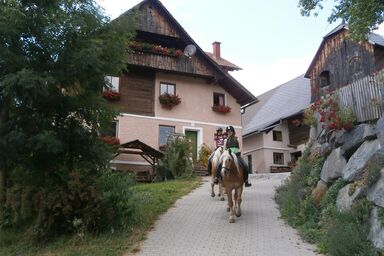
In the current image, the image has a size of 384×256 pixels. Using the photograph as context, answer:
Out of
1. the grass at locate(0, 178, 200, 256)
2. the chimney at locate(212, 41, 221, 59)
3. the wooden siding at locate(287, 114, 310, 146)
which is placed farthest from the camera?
the wooden siding at locate(287, 114, 310, 146)

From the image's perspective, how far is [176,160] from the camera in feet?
76.6

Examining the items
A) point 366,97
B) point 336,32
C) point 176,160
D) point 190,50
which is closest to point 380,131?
point 366,97

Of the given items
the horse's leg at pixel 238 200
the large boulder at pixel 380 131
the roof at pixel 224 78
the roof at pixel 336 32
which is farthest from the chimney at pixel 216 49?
the large boulder at pixel 380 131

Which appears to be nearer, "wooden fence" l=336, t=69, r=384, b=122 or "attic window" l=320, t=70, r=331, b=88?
"wooden fence" l=336, t=69, r=384, b=122

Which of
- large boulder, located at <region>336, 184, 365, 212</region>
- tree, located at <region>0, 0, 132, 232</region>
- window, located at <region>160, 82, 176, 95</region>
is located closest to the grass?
tree, located at <region>0, 0, 132, 232</region>

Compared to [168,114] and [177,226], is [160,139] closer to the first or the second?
[168,114]

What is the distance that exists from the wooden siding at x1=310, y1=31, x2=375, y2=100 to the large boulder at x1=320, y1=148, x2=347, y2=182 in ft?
53.6

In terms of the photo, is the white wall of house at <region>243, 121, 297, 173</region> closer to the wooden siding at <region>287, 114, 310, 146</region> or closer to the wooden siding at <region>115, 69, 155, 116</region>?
the wooden siding at <region>287, 114, 310, 146</region>

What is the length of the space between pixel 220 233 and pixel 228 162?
194 cm

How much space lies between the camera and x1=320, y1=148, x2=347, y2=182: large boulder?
1136 cm

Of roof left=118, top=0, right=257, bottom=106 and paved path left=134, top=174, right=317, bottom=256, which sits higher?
roof left=118, top=0, right=257, bottom=106

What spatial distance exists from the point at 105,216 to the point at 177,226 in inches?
74.6

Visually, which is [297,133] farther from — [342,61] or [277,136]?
[342,61]

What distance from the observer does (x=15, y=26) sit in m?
11.0
